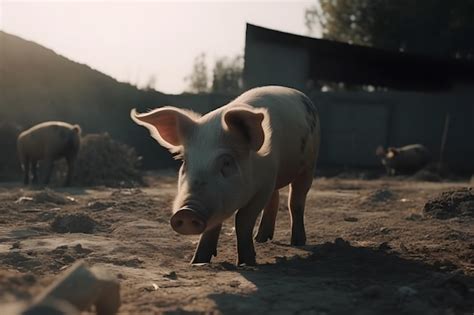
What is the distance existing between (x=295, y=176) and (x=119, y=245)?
70.9 inches

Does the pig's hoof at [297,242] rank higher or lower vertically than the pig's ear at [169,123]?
lower

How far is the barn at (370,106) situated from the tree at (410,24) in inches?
226

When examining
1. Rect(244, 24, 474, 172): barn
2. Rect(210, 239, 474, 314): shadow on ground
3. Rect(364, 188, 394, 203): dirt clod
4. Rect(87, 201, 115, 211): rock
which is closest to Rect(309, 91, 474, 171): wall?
Rect(244, 24, 474, 172): barn

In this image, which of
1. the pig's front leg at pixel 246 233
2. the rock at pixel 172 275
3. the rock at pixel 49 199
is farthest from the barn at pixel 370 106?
the rock at pixel 172 275

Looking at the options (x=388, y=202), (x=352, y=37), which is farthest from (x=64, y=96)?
(x=352, y=37)

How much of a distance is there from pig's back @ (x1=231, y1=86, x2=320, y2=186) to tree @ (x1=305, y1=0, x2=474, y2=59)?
68.5 feet

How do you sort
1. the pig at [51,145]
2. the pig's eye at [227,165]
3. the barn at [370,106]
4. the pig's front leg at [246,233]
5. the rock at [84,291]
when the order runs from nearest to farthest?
the rock at [84,291]
the pig's eye at [227,165]
the pig's front leg at [246,233]
the pig at [51,145]
the barn at [370,106]

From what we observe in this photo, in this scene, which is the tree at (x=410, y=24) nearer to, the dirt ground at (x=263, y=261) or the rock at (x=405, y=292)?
the dirt ground at (x=263, y=261)

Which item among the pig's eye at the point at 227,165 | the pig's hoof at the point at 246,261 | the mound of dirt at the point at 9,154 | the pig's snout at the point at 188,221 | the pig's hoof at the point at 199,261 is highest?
the pig's eye at the point at 227,165

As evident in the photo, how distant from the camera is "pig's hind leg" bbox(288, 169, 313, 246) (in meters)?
6.17

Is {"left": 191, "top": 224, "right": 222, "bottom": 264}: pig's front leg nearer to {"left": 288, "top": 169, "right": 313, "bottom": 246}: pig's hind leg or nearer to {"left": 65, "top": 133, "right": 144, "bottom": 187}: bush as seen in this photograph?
{"left": 288, "top": 169, "right": 313, "bottom": 246}: pig's hind leg

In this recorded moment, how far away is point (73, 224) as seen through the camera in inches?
249

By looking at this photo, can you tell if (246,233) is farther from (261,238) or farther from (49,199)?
(49,199)

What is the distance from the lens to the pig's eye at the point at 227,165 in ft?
14.7
